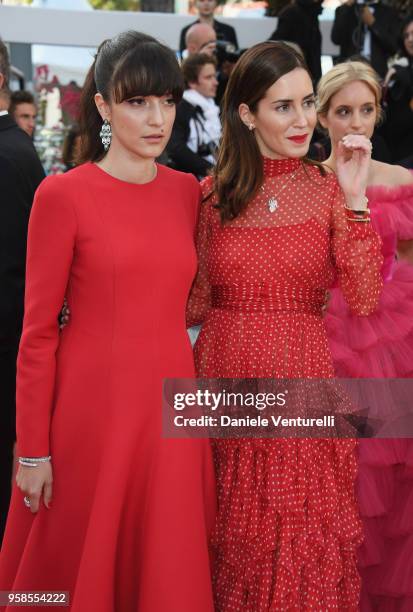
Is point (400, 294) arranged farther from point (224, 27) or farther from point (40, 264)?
point (224, 27)

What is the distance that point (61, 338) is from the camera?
256cm

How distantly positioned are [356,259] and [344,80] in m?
1.34

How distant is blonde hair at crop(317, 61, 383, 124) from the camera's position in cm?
365

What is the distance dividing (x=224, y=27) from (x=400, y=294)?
5221mm

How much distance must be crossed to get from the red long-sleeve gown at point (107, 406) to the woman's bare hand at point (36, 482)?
3 centimetres

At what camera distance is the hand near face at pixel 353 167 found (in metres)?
2.65

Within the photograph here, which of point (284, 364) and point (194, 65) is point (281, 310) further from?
point (194, 65)

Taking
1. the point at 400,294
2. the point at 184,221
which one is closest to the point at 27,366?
the point at 184,221

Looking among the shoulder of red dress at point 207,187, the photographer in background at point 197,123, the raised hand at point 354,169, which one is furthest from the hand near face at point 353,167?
the photographer in background at point 197,123

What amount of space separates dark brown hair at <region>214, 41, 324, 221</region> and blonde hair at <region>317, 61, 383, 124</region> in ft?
3.15

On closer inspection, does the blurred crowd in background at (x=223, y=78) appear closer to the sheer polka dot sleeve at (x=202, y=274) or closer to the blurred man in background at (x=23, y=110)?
the blurred man in background at (x=23, y=110)

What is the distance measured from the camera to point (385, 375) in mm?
3059
